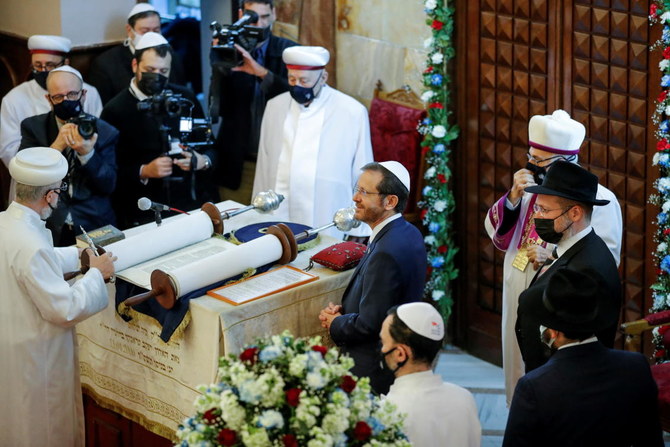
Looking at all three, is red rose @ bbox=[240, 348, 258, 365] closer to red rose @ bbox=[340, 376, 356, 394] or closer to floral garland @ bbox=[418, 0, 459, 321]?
red rose @ bbox=[340, 376, 356, 394]

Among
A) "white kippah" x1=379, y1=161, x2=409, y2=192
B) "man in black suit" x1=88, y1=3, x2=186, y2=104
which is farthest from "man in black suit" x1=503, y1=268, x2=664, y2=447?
"man in black suit" x1=88, y1=3, x2=186, y2=104

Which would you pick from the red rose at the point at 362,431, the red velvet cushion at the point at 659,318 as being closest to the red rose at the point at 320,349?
the red rose at the point at 362,431

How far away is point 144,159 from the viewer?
6898 millimetres

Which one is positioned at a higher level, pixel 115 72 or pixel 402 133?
pixel 115 72

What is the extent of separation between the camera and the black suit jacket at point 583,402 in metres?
3.54

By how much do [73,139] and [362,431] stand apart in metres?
3.61

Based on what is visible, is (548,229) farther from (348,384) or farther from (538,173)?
(348,384)

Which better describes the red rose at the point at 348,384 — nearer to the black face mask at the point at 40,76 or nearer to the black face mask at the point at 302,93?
the black face mask at the point at 302,93

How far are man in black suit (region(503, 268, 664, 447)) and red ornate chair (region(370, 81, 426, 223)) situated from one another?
325 centimetres

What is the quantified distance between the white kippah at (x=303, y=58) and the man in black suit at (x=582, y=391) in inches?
125

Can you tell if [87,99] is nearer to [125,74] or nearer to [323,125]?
[125,74]

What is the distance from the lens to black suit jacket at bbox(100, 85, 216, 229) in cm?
684

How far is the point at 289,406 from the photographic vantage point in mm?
3104

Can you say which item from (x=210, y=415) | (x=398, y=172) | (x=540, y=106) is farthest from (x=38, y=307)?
(x=540, y=106)
